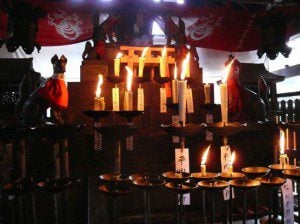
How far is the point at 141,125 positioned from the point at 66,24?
4005 mm

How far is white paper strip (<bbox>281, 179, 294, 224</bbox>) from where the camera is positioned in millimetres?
4075

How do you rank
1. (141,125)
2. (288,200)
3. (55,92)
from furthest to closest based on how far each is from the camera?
1. (141,125)
2. (55,92)
3. (288,200)

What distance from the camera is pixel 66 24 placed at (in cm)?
818

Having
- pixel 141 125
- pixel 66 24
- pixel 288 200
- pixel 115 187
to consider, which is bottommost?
pixel 288 200

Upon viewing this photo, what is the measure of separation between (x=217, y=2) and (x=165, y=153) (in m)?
6.08

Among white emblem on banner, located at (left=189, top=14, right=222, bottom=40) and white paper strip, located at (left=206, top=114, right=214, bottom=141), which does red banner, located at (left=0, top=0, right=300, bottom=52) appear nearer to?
white emblem on banner, located at (left=189, top=14, right=222, bottom=40)

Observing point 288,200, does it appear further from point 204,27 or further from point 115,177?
point 204,27

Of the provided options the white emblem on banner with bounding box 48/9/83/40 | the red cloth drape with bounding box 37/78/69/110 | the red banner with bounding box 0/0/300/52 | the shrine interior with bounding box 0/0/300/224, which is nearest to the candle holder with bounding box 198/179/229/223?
the shrine interior with bounding box 0/0/300/224

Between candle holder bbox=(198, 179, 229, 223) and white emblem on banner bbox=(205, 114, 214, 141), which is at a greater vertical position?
white emblem on banner bbox=(205, 114, 214, 141)

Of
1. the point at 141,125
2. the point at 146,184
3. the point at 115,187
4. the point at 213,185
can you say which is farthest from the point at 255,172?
the point at 141,125

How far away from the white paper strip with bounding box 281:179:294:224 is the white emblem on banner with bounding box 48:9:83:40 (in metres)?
6.61

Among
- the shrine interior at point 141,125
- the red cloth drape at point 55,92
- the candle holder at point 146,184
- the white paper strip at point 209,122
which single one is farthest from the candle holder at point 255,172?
the red cloth drape at point 55,92

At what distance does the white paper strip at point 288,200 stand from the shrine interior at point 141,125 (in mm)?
16

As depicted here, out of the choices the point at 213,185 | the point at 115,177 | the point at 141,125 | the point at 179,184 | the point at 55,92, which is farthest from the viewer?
the point at 141,125
